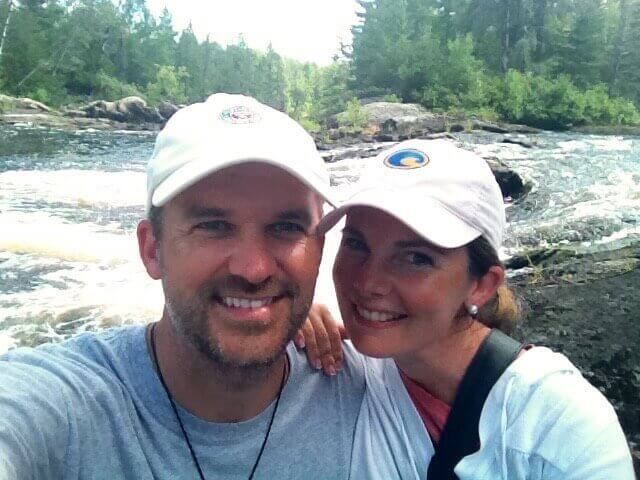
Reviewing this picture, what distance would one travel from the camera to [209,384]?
1194mm

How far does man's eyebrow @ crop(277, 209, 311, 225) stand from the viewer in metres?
1.17

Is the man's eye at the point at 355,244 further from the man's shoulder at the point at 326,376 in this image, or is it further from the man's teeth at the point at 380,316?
the man's shoulder at the point at 326,376

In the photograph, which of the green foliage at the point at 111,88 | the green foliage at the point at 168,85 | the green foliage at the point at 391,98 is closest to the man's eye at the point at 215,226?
the green foliage at the point at 168,85

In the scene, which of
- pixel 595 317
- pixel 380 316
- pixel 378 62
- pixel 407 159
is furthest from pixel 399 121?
pixel 380 316

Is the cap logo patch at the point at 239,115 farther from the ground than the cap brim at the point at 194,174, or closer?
farther from the ground

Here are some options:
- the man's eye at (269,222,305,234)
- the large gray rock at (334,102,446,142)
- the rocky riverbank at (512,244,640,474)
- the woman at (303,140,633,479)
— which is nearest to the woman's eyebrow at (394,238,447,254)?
the woman at (303,140,633,479)

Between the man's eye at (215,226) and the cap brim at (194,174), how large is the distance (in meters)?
0.07

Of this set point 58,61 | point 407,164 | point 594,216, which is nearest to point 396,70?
point 58,61

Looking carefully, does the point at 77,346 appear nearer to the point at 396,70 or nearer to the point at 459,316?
the point at 459,316

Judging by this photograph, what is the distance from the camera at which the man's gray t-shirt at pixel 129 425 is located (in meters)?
1.02

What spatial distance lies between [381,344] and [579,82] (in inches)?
588

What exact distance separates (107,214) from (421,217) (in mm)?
7002

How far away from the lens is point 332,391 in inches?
51.5

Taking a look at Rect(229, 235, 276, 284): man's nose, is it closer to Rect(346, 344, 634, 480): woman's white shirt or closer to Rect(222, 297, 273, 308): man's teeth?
Rect(222, 297, 273, 308): man's teeth
